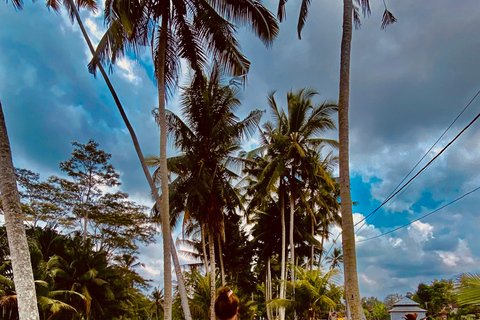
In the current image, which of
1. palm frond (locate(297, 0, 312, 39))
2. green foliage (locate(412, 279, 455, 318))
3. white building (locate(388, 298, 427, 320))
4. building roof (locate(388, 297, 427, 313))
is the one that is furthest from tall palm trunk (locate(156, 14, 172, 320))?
green foliage (locate(412, 279, 455, 318))

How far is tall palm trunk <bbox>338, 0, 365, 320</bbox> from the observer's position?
626cm

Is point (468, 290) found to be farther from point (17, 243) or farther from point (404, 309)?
point (404, 309)

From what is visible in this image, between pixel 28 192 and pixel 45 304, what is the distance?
39.4ft

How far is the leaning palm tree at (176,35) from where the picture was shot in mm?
10469

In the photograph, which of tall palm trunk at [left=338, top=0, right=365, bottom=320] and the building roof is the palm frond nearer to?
tall palm trunk at [left=338, top=0, right=365, bottom=320]

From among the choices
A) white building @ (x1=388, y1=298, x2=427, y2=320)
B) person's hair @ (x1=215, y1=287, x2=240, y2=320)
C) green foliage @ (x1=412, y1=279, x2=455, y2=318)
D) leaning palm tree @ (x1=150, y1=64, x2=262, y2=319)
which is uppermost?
leaning palm tree @ (x1=150, y1=64, x2=262, y2=319)

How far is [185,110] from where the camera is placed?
17312mm

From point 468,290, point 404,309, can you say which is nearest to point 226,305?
point 468,290

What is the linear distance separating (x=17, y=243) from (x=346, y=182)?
556 cm

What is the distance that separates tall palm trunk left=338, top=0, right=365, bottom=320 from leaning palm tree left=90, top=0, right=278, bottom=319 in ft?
12.5

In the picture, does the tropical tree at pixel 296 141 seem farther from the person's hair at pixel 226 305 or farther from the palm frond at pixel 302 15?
the person's hair at pixel 226 305

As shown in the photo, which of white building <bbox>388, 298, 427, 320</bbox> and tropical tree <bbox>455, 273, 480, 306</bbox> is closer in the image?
tropical tree <bbox>455, 273, 480, 306</bbox>

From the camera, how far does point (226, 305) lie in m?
2.53

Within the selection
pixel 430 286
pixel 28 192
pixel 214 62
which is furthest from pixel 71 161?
pixel 430 286
